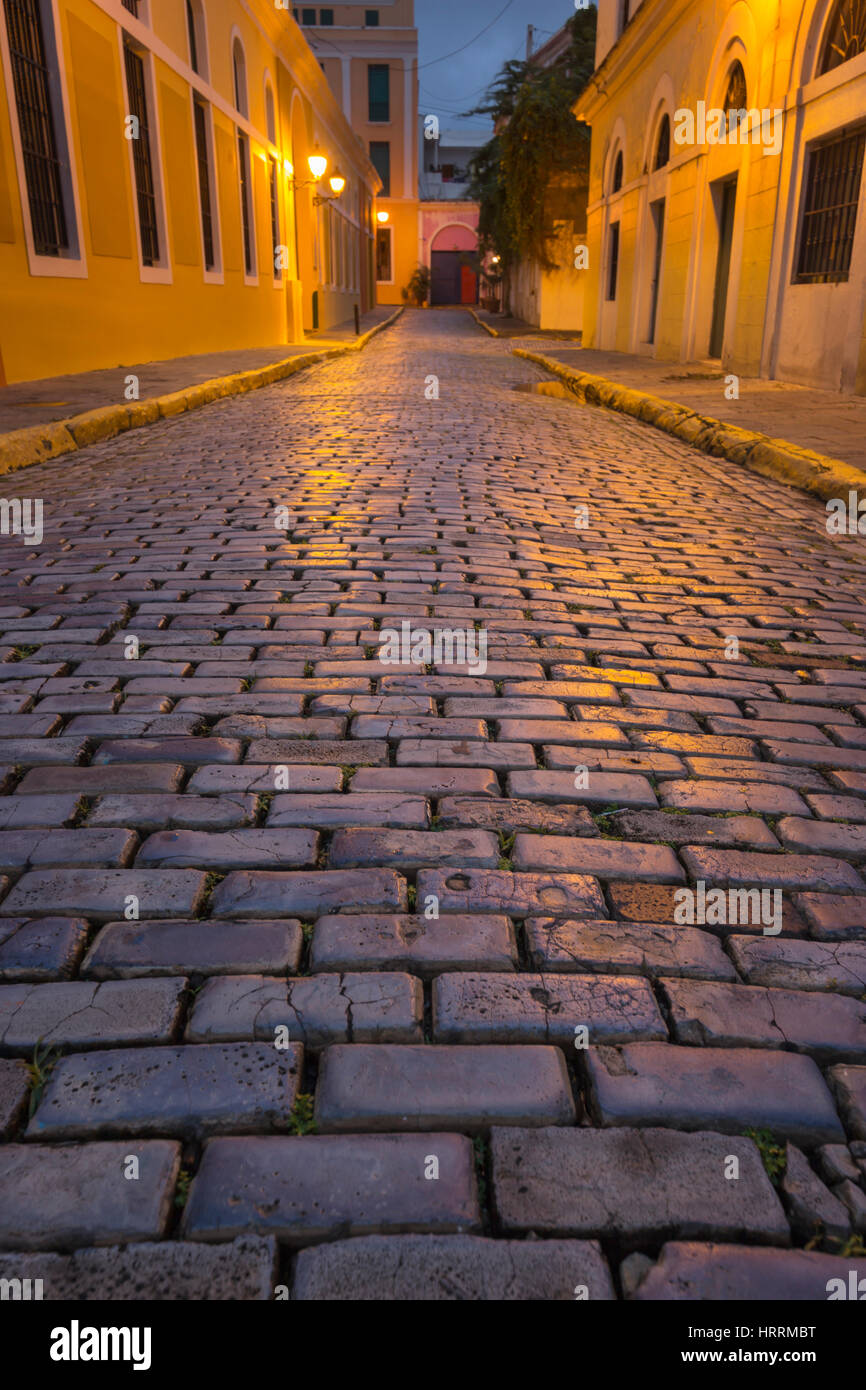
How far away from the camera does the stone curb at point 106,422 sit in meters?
6.59

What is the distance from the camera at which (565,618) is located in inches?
156

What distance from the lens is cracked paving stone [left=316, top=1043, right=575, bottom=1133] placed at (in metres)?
1.50

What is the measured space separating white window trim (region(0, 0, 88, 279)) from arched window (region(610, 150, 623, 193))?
1373cm

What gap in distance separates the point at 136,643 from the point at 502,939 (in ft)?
7.01

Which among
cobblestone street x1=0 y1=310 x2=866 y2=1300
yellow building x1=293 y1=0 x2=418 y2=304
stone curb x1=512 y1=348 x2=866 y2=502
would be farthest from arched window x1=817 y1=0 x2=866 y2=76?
yellow building x1=293 y1=0 x2=418 y2=304

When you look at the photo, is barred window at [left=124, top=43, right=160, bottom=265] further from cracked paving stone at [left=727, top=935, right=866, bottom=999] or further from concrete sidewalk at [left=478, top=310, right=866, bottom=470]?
cracked paving stone at [left=727, top=935, right=866, bottom=999]

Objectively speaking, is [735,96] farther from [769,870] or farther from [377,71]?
[377,71]

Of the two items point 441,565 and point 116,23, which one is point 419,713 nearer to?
point 441,565

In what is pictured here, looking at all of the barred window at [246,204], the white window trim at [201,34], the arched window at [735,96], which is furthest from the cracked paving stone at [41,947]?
the barred window at [246,204]

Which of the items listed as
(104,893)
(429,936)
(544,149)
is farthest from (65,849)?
(544,149)

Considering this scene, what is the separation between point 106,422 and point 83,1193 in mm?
7516

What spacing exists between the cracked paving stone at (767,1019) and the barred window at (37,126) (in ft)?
34.1

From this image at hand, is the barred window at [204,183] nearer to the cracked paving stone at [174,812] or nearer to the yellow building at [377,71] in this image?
the cracked paving stone at [174,812]

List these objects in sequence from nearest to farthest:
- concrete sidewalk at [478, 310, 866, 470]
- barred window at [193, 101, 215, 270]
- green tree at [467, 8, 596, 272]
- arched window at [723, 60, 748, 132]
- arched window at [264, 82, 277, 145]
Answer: concrete sidewalk at [478, 310, 866, 470] < arched window at [723, 60, 748, 132] < barred window at [193, 101, 215, 270] < arched window at [264, 82, 277, 145] < green tree at [467, 8, 596, 272]
